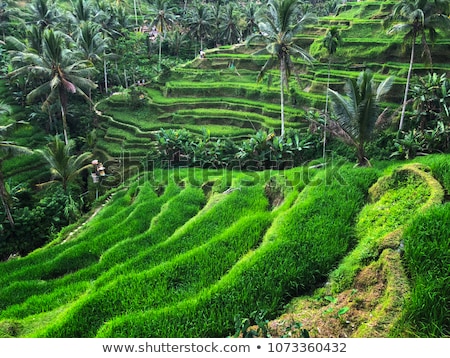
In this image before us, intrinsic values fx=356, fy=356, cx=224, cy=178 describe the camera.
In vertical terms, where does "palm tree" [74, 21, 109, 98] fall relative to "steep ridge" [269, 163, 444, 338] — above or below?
above

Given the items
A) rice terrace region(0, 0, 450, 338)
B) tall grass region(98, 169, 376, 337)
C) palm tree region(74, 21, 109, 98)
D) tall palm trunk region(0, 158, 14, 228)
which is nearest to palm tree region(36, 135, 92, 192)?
rice terrace region(0, 0, 450, 338)

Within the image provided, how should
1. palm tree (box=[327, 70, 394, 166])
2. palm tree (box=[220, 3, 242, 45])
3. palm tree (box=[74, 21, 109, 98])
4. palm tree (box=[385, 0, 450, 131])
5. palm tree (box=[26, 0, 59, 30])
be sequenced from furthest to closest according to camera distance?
palm tree (box=[220, 3, 242, 45]) < palm tree (box=[26, 0, 59, 30]) < palm tree (box=[74, 21, 109, 98]) < palm tree (box=[385, 0, 450, 131]) < palm tree (box=[327, 70, 394, 166])

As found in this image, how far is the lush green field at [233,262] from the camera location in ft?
14.7

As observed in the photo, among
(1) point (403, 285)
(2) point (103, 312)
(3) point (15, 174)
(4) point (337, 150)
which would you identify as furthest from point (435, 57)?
(3) point (15, 174)

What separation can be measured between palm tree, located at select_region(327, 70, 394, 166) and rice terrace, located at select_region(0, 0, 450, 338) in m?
0.04

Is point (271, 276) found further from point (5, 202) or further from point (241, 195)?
point (5, 202)

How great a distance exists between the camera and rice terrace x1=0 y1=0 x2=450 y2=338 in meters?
4.50

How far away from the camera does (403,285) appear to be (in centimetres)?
401

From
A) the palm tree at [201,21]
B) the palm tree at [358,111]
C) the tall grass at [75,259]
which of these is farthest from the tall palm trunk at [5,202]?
the palm tree at [201,21]

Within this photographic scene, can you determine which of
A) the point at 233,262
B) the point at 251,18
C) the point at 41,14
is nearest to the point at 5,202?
the point at 233,262

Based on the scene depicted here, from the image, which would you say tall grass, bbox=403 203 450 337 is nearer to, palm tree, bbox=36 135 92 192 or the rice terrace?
the rice terrace

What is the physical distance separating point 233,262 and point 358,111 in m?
5.69

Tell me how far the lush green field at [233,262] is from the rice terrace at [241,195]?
0.10 feet

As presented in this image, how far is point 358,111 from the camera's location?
9.33m
